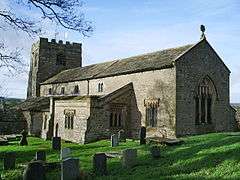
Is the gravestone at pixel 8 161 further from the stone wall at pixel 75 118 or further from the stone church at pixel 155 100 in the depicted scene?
the stone wall at pixel 75 118

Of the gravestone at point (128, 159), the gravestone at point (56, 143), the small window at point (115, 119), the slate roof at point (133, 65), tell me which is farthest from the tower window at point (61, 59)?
the gravestone at point (128, 159)

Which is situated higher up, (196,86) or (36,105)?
(196,86)

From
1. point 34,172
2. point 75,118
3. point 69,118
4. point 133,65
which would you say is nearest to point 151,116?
point 133,65

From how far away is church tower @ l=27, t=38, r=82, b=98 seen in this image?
48906mm

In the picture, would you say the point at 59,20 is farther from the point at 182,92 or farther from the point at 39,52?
the point at 39,52

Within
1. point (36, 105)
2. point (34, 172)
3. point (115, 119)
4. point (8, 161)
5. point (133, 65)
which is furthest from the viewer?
point (36, 105)

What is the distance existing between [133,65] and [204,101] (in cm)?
710

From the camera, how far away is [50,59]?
49594 millimetres

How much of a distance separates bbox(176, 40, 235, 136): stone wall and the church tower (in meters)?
27.4

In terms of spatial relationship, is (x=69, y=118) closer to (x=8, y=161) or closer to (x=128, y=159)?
(x=8, y=161)

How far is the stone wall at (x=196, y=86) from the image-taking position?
25234 millimetres

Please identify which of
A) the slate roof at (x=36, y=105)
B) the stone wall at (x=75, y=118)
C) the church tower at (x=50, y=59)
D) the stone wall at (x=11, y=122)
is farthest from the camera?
the church tower at (x=50, y=59)

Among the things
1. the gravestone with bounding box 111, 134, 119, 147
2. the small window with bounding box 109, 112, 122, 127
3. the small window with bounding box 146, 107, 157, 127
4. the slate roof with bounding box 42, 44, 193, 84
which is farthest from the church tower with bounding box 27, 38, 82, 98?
the gravestone with bounding box 111, 134, 119, 147

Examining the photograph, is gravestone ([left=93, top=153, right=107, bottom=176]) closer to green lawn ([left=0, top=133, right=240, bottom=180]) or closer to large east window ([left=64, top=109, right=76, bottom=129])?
green lawn ([left=0, top=133, right=240, bottom=180])
